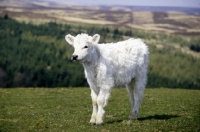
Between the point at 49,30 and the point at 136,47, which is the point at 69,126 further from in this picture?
the point at 49,30

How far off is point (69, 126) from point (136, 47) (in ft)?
16.2

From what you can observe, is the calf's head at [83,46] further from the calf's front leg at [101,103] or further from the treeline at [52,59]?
the treeline at [52,59]

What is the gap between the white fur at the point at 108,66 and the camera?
50.3 feet

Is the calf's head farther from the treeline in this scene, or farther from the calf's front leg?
the treeline

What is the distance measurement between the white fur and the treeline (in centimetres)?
5256

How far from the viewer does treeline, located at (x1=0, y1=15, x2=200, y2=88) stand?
7256 cm

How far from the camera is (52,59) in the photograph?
91.4 m

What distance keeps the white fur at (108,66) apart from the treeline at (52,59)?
172ft

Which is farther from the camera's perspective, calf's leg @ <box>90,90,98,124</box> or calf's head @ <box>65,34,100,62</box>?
calf's leg @ <box>90,90,98,124</box>

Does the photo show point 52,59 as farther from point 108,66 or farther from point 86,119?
point 108,66

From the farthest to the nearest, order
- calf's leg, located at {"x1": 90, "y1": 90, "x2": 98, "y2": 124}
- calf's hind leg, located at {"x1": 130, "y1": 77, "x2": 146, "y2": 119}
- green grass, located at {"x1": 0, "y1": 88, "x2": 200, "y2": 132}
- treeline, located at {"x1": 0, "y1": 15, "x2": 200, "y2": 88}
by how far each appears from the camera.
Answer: treeline, located at {"x1": 0, "y1": 15, "x2": 200, "y2": 88}, calf's hind leg, located at {"x1": 130, "y1": 77, "x2": 146, "y2": 119}, calf's leg, located at {"x1": 90, "y1": 90, "x2": 98, "y2": 124}, green grass, located at {"x1": 0, "y1": 88, "x2": 200, "y2": 132}

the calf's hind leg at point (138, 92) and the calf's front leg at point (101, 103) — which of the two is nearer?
the calf's front leg at point (101, 103)

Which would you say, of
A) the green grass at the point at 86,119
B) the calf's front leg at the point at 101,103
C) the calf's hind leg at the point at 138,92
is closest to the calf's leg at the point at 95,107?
the green grass at the point at 86,119

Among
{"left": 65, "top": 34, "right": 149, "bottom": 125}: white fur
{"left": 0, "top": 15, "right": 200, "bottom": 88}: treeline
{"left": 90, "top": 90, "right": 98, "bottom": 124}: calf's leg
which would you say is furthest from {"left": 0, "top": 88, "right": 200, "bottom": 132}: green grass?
{"left": 0, "top": 15, "right": 200, "bottom": 88}: treeline
